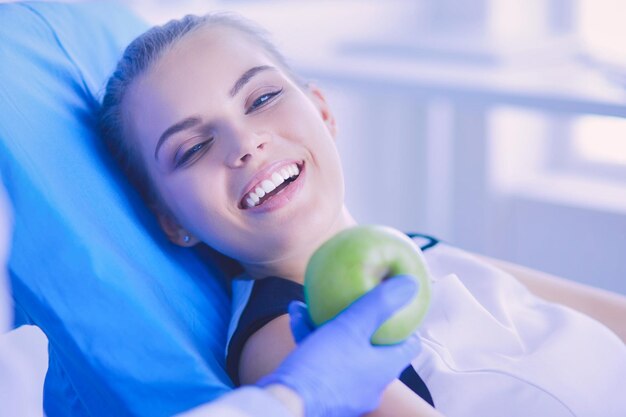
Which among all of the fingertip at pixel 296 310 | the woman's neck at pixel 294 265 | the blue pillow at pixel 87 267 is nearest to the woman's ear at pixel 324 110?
the woman's neck at pixel 294 265

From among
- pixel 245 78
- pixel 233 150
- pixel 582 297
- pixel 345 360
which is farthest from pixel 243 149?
pixel 582 297

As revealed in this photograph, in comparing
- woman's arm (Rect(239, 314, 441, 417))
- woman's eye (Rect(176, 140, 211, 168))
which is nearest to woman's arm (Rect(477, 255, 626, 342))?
woman's arm (Rect(239, 314, 441, 417))

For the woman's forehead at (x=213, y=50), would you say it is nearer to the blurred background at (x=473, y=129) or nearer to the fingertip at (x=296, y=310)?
the fingertip at (x=296, y=310)

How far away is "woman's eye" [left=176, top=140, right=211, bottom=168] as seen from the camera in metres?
1.18

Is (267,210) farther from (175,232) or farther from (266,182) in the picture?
(175,232)

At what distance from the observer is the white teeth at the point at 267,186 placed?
114cm

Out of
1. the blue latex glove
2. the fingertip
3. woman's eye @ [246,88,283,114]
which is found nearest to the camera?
the blue latex glove

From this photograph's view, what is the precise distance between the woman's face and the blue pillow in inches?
3.0

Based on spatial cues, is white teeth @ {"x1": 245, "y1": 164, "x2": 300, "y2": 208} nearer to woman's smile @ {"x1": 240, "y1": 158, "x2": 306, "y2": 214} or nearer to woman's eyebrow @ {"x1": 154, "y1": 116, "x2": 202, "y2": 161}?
woman's smile @ {"x1": 240, "y1": 158, "x2": 306, "y2": 214}

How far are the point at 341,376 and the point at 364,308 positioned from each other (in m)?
0.08

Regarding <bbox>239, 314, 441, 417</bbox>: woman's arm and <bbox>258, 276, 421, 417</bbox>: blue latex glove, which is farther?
<bbox>239, 314, 441, 417</bbox>: woman's arm

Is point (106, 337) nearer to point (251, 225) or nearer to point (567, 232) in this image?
point (251, 225)

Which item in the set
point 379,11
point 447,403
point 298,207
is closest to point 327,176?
point 298,207

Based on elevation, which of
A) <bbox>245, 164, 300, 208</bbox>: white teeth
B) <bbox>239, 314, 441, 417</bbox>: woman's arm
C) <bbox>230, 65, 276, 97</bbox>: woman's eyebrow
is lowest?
<bbox>239, 314, 441, 417</bbox>: woman's arm
